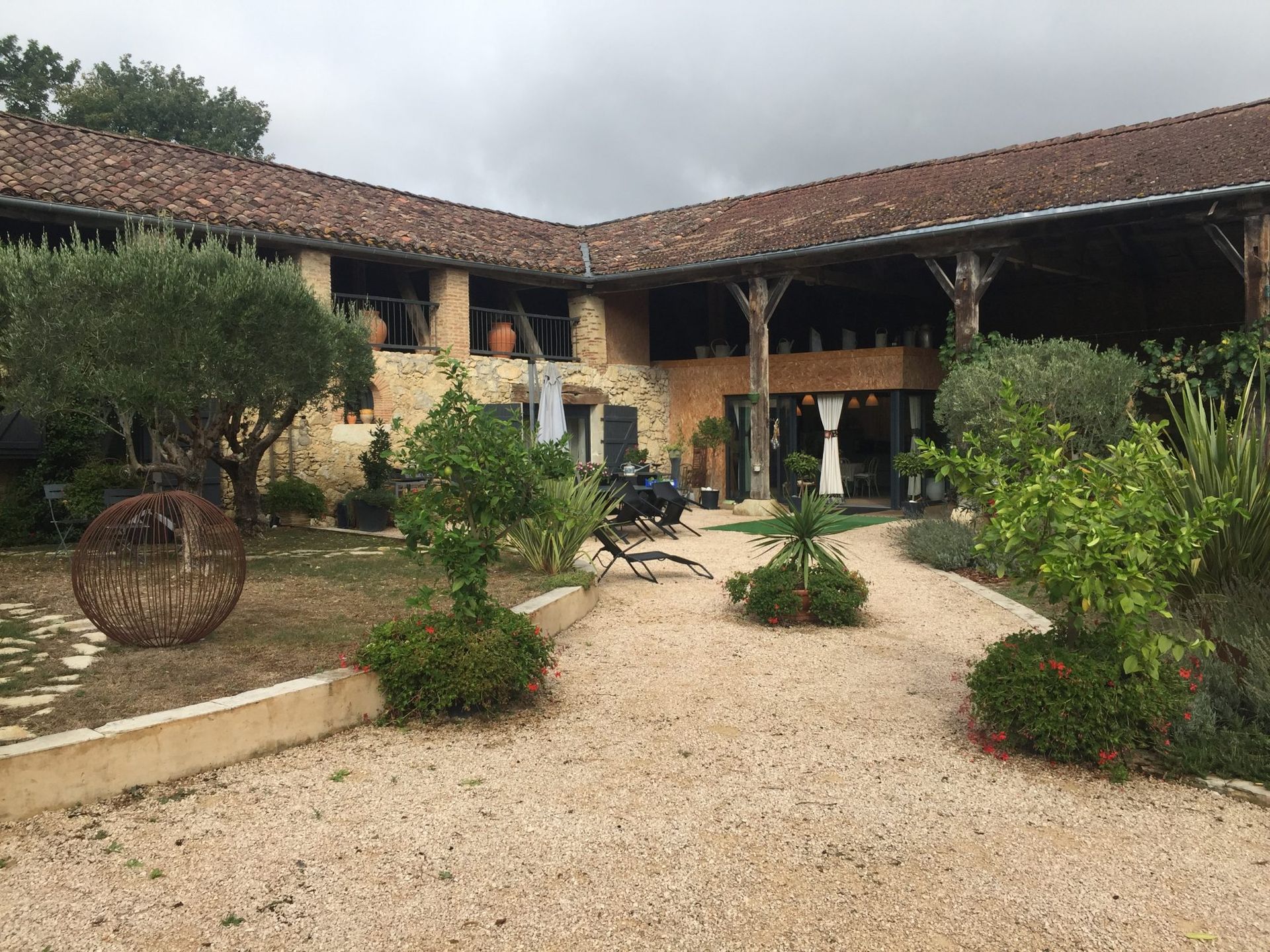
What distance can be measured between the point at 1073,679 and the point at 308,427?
10384 millimetres

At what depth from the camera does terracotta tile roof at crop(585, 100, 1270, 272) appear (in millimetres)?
10984

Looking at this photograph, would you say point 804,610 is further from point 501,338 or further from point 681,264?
point 501,338

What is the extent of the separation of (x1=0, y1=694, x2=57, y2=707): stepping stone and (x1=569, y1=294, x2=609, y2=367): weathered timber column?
12.0 meters

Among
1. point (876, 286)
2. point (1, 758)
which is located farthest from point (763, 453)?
point (1, 758)

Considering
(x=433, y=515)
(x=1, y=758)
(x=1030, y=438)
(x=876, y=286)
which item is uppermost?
(x=876, y=286)

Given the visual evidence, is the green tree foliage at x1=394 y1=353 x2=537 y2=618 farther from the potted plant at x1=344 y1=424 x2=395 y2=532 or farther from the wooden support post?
the wooden support post

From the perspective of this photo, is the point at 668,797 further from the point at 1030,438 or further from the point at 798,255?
the point at 798,255

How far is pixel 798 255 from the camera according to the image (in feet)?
43.8

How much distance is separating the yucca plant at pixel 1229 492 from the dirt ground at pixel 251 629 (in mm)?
4030

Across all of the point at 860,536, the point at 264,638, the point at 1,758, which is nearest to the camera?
the point at 1,758

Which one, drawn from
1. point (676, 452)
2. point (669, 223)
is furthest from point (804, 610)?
point (669, 223)

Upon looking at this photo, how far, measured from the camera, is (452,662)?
4469 mm

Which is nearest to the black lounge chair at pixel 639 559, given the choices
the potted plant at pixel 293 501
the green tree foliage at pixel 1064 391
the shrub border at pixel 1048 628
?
the shrub border at pixel 1048 628

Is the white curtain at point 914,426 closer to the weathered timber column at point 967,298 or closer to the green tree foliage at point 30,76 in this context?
the weathered timber column at point 967,298
